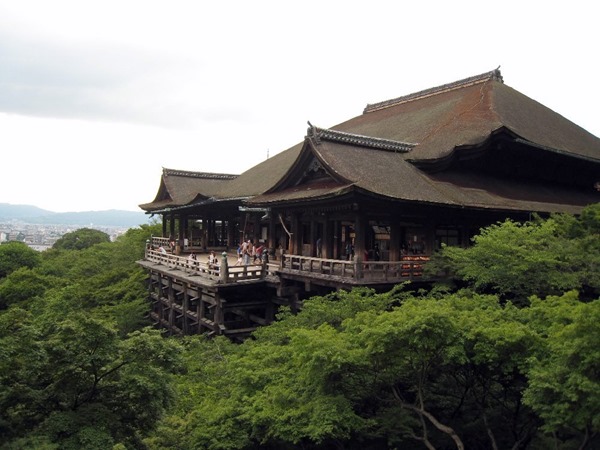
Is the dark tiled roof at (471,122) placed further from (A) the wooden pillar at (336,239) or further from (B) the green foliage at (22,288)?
(B) the green foliage at (22,288)

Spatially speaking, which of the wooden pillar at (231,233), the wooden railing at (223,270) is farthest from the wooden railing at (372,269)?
the wooden pillar at (231,233)

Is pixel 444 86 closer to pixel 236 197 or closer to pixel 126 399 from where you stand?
pixel 236 197

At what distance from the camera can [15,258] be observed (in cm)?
3994

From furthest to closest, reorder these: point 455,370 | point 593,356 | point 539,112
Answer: point 539,112, point 455,370, point 593,356

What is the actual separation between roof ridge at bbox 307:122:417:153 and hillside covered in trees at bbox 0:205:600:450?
7874 millimetres

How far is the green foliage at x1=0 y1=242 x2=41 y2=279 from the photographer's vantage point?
3886 centimetres

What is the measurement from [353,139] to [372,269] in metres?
6.06

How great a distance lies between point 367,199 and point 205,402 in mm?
7777

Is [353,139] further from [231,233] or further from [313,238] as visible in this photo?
[231,233]

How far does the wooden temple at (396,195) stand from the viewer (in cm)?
1703

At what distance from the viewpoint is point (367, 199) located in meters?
15.9

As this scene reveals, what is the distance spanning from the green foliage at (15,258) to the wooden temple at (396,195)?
17836mm

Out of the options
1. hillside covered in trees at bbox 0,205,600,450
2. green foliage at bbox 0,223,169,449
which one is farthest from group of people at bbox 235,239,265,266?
green foliage at bbox 0,223,169,449

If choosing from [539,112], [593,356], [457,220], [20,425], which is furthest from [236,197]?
[593,356]
